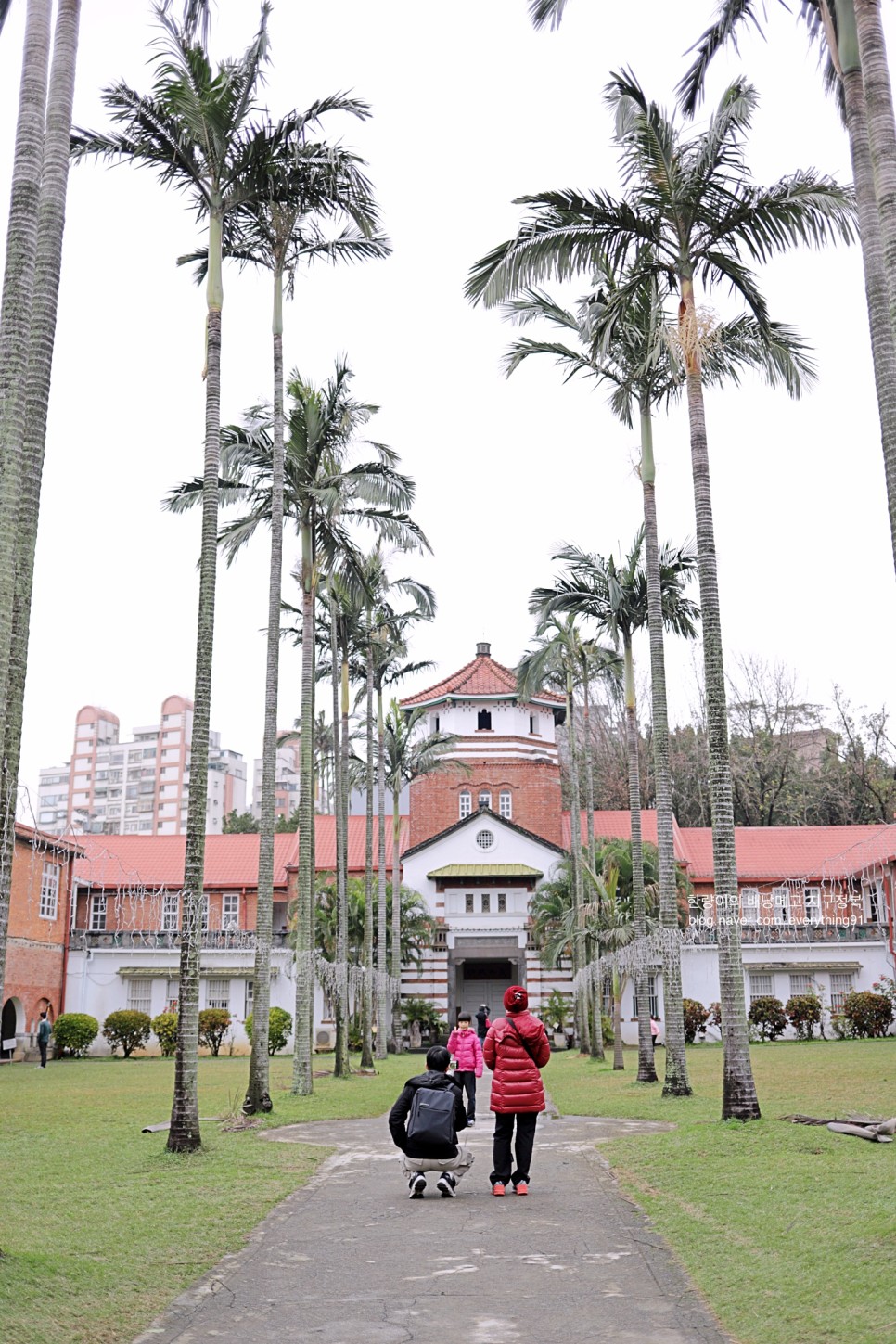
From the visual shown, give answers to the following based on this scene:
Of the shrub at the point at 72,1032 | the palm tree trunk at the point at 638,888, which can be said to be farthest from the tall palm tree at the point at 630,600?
the shrub at the point at 72,1032

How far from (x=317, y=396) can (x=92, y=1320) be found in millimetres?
16811

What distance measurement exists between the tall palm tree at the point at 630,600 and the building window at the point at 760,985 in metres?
19.3

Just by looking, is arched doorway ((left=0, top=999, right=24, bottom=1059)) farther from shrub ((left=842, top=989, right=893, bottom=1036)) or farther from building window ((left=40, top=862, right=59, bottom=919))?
shrub ((left=842, top=989, right=893, bottom=1036))

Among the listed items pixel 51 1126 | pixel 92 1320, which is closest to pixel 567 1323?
pixel 92 1320

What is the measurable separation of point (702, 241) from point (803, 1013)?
27.6m

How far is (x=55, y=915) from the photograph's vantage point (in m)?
41.2

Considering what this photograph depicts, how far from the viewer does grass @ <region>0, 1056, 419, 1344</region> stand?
621 centimetres

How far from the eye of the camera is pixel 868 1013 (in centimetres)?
3622

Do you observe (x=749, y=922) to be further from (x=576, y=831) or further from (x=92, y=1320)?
(x=92, y=1320)

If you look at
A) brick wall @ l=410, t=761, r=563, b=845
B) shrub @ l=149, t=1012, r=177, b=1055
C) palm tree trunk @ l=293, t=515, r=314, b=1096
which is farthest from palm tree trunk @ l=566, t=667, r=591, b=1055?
shrub @ l=149, t=1012, r=177, b=1055

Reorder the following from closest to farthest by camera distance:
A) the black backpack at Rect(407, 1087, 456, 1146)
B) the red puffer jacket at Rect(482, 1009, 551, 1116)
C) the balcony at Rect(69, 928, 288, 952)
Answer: the red puffer jacket at Rect(482, 1009, 551, 1116) → the black backpack at Rect(407, 1087, 456, 1146) → the balcony at Rect(69, 928, 288, 952)

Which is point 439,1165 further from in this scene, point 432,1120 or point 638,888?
point 638,888

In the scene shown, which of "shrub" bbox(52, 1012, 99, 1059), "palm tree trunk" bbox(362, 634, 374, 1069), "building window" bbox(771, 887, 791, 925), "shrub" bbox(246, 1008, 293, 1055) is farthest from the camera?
"building window" bbox(771, 887, 791, 925)

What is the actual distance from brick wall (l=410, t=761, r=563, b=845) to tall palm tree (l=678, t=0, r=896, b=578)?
38819mm
